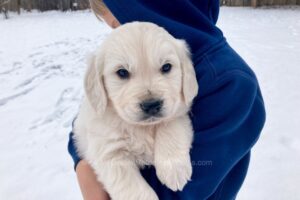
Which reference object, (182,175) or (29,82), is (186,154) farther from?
(29,82)

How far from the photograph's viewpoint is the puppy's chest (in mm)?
1995

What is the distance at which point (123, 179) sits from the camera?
1.93m

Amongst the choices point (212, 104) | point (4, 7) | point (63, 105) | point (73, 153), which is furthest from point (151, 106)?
point (4, 7)

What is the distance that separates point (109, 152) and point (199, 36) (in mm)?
764

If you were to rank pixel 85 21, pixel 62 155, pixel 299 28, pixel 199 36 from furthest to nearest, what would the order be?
pixel 85 21 → pixel 299 28 → pixel 62 155 → pixel 199 36

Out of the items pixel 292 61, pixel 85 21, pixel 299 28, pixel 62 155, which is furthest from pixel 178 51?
pixel 85 21

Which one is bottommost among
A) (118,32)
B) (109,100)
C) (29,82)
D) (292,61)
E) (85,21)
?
(85,21)

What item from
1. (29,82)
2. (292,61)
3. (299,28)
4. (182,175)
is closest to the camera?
(182,175)

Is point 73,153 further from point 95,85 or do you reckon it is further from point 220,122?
point 220,122

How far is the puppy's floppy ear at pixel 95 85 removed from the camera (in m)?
2.09

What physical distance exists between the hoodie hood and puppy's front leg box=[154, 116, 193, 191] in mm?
406

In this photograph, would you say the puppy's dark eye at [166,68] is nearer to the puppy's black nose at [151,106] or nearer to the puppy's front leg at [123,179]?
the puppy's black nose at [151,106]

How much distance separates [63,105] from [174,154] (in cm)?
433

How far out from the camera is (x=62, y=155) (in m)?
4.73
